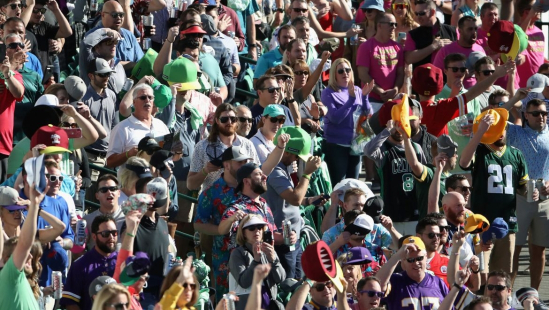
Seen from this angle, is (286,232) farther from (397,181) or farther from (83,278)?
(83,278)

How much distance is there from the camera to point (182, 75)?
38.2 feet

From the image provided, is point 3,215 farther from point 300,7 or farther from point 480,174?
point 300,7

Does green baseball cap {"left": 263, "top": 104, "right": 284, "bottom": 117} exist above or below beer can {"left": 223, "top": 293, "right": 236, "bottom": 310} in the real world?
above

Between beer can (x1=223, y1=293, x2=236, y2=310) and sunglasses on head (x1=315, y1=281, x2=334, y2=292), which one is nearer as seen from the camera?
beer can (x1=223, y1=293, x2=236, y2=310)

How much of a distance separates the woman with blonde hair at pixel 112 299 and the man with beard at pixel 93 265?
1.27m

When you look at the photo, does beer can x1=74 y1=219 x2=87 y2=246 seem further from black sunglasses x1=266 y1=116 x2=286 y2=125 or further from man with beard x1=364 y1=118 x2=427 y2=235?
man with beard x1=364 y1=118 x2=427 y2=235

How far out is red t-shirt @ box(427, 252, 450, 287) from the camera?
9906 mm

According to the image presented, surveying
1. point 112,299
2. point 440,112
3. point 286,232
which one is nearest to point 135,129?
point 286,232

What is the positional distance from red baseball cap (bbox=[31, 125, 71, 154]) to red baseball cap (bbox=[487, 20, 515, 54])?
6.20m

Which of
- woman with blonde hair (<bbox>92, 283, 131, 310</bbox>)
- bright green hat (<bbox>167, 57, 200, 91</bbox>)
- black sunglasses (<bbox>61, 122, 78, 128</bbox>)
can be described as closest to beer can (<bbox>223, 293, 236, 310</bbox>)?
woman with blonde hair (<bbox>92, 283, 131, 310</bbox>)

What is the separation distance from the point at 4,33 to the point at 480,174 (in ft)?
14.8

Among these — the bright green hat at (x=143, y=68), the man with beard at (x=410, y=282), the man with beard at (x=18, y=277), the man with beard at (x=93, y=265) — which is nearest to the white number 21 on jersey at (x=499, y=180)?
the man with beard at (x=410, y=282)

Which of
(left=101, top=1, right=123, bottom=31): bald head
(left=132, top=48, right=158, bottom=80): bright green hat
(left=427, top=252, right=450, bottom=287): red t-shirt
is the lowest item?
(left=427, top=252, right=450, bottom=287): red t-shirt

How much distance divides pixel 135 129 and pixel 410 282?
9.11 ft
